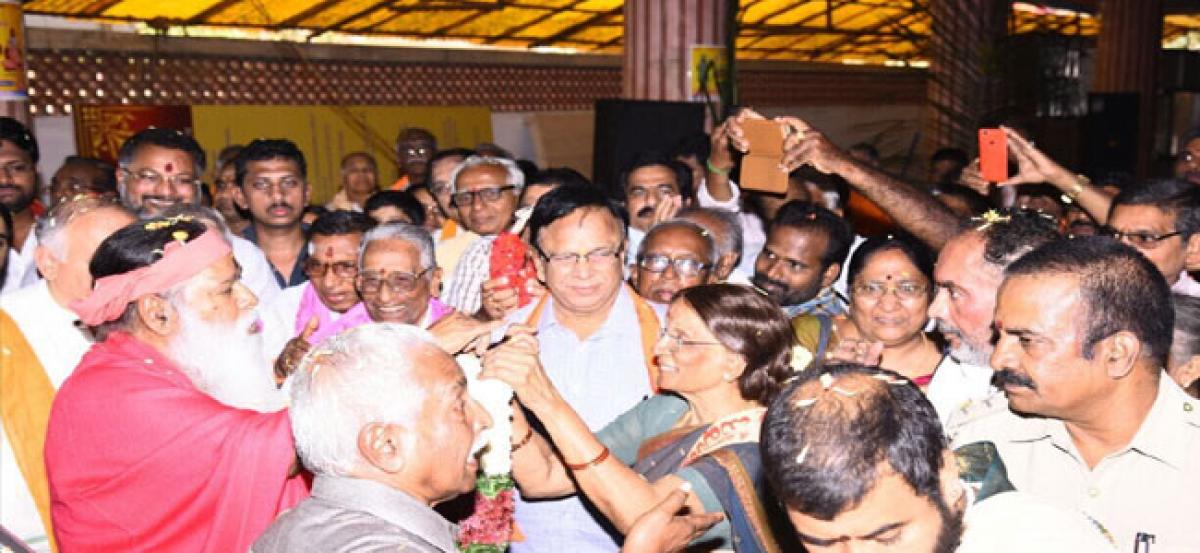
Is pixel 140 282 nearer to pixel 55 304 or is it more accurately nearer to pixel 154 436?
pixel 154 436

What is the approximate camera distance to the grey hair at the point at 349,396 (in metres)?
1.74

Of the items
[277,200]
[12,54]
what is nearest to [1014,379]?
[277,200]

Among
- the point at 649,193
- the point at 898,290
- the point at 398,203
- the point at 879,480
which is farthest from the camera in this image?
the point at 398,203

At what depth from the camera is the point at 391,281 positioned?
334 centimetres

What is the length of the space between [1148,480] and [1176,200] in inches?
73.0

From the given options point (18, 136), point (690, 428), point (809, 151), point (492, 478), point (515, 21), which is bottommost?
point (492, 478)

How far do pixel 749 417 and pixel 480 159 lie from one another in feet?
8.39

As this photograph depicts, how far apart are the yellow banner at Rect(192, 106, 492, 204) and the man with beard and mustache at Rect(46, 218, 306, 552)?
5.49m

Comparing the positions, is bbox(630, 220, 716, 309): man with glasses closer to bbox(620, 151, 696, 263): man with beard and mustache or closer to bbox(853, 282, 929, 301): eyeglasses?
bbox(853, 282, 929, 301): eyeglasses

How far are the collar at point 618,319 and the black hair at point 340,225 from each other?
1063mm

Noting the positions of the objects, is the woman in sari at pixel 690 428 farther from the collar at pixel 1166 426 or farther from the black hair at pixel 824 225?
the black hair at pixel 824 225

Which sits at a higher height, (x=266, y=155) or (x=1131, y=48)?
(x=1131, y=48)

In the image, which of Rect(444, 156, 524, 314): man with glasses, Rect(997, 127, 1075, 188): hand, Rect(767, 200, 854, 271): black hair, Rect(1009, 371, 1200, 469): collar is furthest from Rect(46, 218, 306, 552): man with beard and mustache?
Rect(997, 127, 1075, 188): hand

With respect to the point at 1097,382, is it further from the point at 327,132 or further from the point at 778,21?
the point at 778,21
